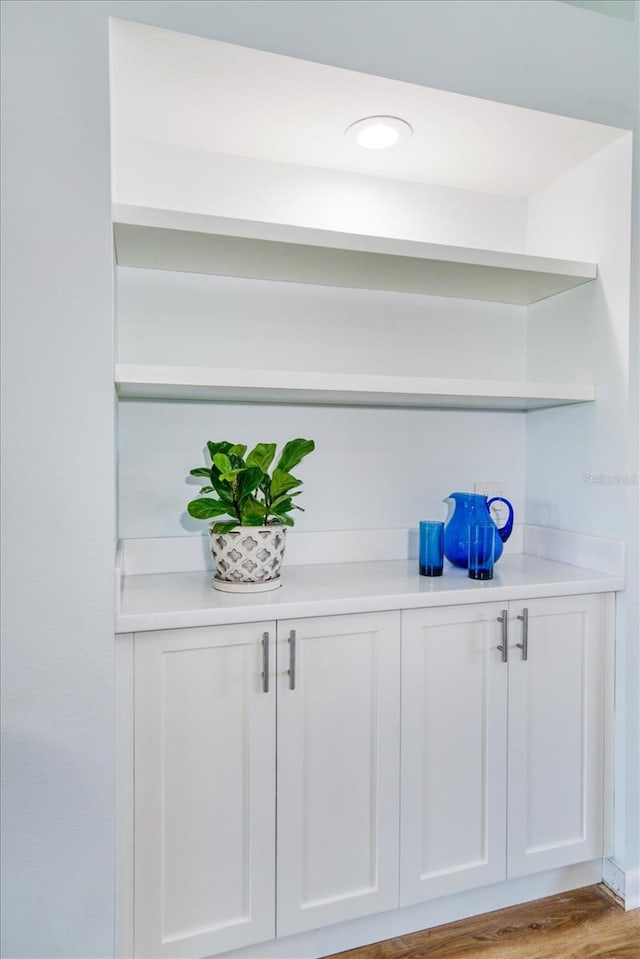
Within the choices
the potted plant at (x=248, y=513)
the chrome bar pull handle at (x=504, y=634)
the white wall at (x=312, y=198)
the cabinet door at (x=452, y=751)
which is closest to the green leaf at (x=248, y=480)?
the potted plant at (x=248, y=513)

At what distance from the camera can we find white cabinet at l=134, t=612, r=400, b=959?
1.39 metres

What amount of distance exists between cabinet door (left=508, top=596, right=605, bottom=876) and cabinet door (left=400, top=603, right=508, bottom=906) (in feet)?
0.16

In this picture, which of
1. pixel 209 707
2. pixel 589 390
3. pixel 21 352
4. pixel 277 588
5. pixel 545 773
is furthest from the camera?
pixel 589 390

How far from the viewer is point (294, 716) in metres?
1.48

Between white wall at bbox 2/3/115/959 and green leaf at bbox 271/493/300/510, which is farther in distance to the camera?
green leaf at bbox 271/493/300/510

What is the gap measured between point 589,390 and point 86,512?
1.46 metres

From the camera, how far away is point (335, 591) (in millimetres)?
1591

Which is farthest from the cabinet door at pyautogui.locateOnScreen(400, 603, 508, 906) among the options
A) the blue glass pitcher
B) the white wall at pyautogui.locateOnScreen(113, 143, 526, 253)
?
the white wall at pyautogui.locateOnScreen(113, 143, 526, 253)

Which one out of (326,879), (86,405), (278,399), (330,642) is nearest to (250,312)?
(278,399)

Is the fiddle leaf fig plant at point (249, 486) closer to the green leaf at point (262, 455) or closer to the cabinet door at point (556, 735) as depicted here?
the green leaf at point (262, 455)

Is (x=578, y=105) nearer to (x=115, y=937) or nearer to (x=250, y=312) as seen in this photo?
(x=250, y=312)

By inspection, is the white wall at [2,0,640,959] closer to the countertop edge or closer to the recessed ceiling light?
the countertop edge

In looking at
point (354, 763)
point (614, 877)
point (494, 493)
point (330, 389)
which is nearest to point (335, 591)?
point (354, 763)

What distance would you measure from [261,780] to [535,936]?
0.90 meters
